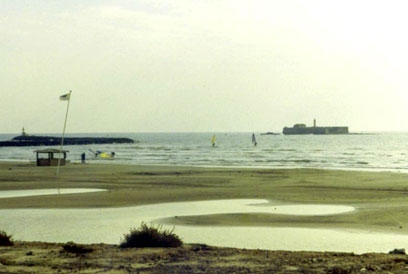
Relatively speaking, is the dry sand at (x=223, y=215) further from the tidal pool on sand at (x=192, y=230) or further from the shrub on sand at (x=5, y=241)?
the tidal pool on sand at (x=192, y=230)

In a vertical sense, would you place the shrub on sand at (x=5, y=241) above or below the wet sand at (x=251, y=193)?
above

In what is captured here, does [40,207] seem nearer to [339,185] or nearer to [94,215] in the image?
[94,215]

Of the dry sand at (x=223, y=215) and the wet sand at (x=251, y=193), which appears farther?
the wet sand at (x=251, y=193)

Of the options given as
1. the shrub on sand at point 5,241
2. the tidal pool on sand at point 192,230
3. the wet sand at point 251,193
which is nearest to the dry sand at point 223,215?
the wet sand at point 251,193

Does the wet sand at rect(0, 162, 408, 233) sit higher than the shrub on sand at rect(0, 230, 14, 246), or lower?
lower

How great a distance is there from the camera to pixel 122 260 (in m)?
12.5

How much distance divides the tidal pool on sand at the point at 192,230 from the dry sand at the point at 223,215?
55.1 inches

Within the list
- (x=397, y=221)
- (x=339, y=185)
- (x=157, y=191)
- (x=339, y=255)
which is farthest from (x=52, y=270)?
(x=339, y=185)

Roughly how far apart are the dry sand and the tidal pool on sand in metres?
1.40

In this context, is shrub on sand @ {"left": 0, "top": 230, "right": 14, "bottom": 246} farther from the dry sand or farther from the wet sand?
the wet sand

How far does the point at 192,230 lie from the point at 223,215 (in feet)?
12.2

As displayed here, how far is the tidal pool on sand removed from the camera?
53.4 ft

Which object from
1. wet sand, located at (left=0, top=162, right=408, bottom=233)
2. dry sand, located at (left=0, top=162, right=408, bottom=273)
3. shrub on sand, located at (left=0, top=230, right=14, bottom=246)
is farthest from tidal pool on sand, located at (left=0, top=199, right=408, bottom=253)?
shrub on sand, located at (left=0, top=230, right=14, bottom=246)

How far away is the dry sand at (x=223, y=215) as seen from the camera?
11914mm
